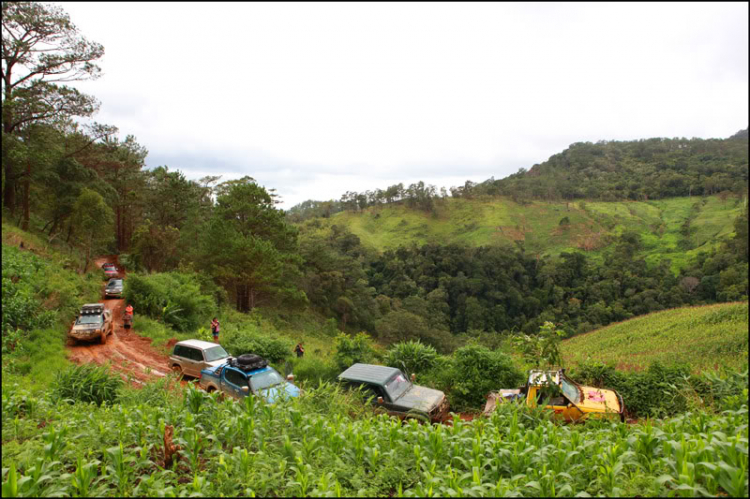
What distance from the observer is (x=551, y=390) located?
7004 millimetres

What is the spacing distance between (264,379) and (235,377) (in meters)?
0.76

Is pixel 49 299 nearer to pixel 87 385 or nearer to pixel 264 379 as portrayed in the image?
pixel 87 385

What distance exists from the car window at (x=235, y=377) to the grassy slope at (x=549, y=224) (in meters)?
54.4

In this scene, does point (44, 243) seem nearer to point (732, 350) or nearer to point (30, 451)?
point (30, 451)

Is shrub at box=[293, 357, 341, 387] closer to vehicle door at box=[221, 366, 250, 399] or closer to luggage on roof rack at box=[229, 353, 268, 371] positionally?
luggage on roof rack at box=[229, 353, 268, 371]

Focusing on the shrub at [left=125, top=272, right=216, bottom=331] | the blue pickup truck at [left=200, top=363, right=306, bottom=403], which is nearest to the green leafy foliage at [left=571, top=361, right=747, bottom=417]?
the blue pickup truck at [left=200, top=363, right=306, bottom=403]

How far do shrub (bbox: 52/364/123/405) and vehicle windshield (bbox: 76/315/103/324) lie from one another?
694cm

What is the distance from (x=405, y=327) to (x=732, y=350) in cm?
2423

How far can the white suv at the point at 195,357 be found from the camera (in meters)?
11.4

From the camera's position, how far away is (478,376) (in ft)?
31.6

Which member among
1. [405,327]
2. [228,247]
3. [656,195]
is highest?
[656,195]

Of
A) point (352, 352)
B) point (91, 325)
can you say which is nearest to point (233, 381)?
point (352, 352)

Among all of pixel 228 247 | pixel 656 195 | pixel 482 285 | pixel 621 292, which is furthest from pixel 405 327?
pixel 656 195

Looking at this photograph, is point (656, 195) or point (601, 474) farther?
point (656, 195)
